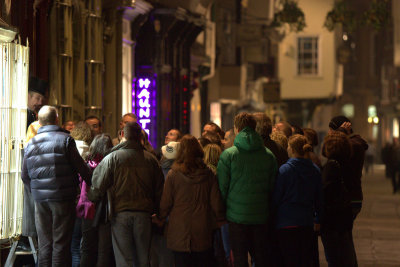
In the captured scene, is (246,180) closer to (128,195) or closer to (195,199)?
(195,199)

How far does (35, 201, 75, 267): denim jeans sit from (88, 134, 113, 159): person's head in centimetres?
100

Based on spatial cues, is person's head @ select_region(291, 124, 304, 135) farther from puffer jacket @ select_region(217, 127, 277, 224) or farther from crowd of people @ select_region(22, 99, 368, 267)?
puffer jacket @ select_region(217, 127, 277, 224)

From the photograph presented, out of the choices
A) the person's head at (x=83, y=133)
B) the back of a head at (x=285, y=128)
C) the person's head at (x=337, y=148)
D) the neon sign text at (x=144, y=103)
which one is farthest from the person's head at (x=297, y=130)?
the neon sign text at (x=144, y=103)

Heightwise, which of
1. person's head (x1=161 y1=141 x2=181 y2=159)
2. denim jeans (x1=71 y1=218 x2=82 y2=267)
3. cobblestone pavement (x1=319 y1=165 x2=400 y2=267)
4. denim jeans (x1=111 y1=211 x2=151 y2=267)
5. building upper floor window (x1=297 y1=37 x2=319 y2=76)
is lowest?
cobblestone pavement (x1=319 y1=165 x2=400 y2=267)

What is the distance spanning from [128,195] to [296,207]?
1.90m

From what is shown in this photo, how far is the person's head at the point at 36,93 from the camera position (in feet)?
48.2

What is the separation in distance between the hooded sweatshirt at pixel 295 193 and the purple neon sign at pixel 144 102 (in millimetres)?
16008

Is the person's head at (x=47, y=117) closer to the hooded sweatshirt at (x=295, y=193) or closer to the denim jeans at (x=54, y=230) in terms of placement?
the denim jeans at (x=54, y=230)

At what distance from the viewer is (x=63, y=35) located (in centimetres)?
1930

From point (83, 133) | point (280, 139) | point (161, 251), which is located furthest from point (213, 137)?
point (161, 251)

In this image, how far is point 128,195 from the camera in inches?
460

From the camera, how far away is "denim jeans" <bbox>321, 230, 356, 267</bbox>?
476 inches

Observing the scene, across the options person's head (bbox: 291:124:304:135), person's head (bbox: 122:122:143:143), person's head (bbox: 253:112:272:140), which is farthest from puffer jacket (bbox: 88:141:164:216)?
person's head (bbox: 291:124:304:135)

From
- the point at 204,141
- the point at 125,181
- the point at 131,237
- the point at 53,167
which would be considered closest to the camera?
the point at 125,181
